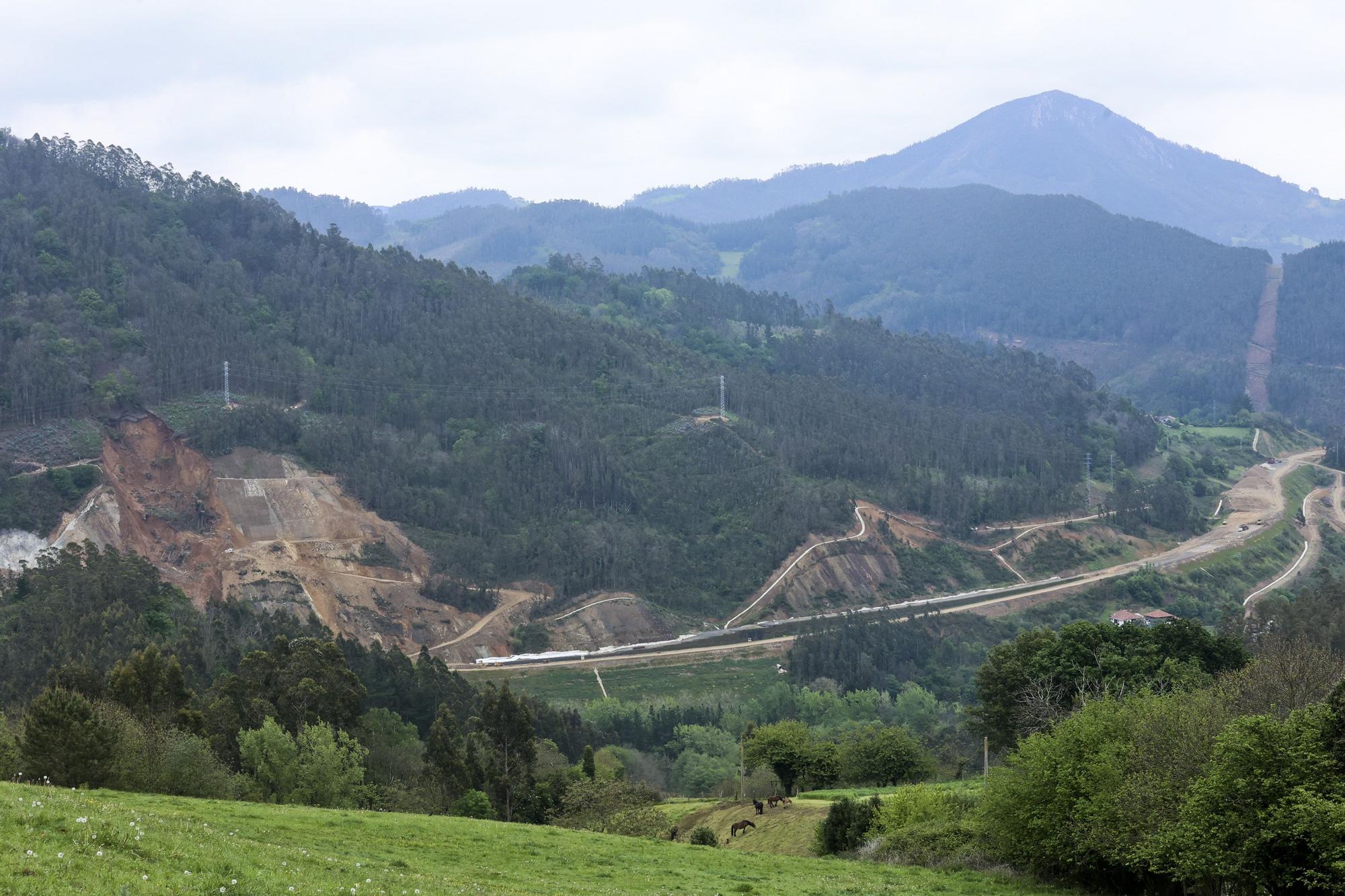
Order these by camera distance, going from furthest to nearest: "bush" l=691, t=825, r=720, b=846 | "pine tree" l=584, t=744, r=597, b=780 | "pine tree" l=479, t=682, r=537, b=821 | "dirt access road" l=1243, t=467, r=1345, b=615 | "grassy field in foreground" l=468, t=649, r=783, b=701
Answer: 1. "dirt access road" l=1243, t=467, r=1345, b=615
2. "grassy field in foreground" l=468, t=649, r=783, b=701
3. "pine tree" l=584, t=744, r=597, b=780
4. "pine tree" l=479, t=682, r=537, b=821
5. "bush" l=691, t=825, r=720, b=846

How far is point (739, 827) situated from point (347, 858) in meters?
24.3

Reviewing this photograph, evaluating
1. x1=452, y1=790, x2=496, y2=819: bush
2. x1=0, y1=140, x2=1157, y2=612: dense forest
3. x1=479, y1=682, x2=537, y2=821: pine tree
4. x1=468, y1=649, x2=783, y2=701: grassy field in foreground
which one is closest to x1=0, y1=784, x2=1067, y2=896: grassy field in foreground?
x1=452, y1=790, x2=496, y2=819: bush

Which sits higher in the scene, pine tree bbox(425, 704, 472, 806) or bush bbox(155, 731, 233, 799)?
bush bbox(155, 731, 233, 799)

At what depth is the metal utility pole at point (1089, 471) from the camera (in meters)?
142

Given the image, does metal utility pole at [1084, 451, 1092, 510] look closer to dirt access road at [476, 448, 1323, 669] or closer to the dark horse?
dirt access road at [476, 448, 1323, 669]

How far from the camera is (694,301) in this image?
192 metres

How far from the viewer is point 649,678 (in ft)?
→ 307

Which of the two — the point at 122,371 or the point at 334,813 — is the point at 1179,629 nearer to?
the point at 334,813

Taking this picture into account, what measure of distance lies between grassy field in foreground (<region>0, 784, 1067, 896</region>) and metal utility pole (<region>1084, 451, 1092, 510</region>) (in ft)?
363

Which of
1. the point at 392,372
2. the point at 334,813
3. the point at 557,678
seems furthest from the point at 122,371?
the point at 334,813

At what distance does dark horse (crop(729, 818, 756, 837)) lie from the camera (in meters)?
47.1

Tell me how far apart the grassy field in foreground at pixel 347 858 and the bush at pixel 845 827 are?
391 centimetres

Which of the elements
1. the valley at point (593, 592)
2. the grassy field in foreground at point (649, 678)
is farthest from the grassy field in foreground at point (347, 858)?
the grassy field in foreground at point (649, 678)

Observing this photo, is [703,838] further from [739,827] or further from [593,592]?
[593,592]
